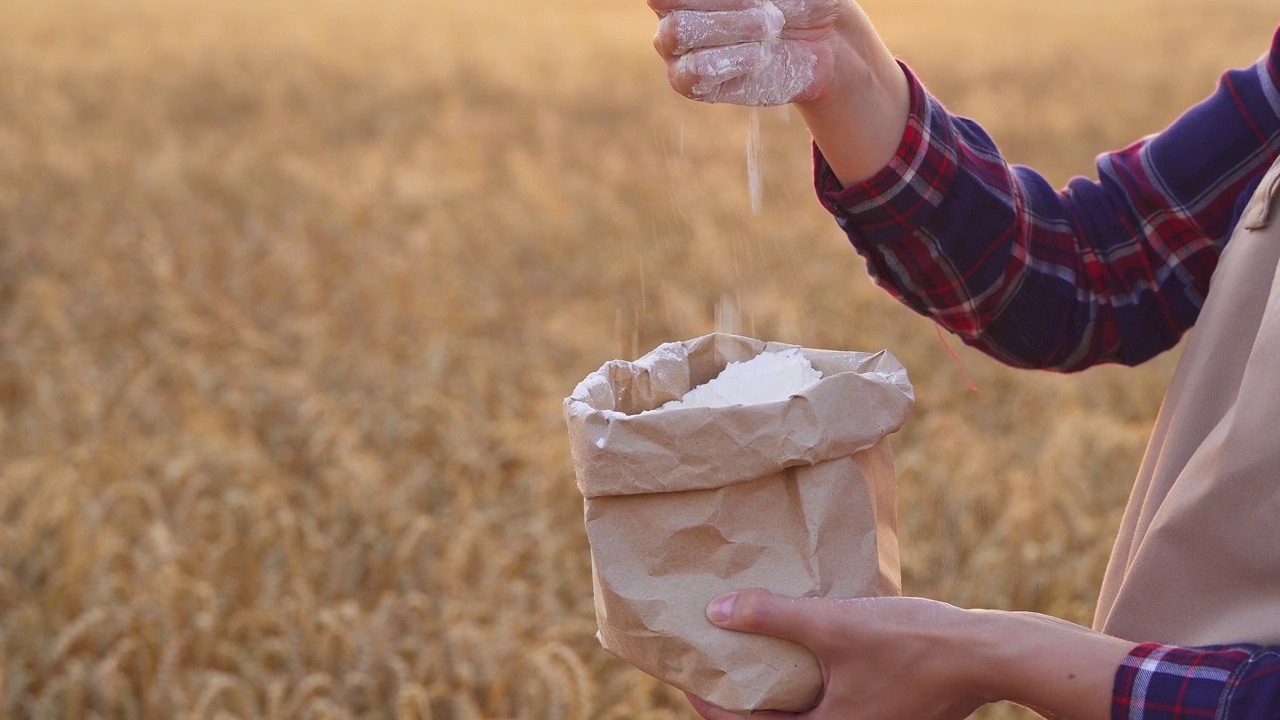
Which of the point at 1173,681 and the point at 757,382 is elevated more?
the point at 757,382

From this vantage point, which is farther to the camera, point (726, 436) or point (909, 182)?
point (909, 182)

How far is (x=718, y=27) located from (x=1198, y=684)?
0.67 meters

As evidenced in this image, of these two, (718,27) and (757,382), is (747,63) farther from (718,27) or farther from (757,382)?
(757,382)

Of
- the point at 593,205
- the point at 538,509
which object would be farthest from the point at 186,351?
the point at 593,205

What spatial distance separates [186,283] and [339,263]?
64cm

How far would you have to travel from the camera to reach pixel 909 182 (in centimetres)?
124

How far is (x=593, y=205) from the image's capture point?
5902 millimetres

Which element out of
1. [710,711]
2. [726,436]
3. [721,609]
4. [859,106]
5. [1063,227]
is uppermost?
[859,106]

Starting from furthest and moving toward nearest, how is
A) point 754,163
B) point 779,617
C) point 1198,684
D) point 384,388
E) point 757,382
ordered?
point 384,388 → point 754,163 → point 757,382 → point 779,617 → point 1198,684

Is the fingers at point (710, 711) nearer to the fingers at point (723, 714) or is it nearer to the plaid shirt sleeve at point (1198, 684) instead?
the fingers at point (723, 714)

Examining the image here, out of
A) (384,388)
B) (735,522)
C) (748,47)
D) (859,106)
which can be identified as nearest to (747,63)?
(748,47)

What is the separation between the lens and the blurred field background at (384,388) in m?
2.48

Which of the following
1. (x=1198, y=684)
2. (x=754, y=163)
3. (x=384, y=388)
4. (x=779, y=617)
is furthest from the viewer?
(x=384, y=388)

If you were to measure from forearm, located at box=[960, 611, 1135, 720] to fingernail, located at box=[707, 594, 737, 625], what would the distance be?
7.5 inches
